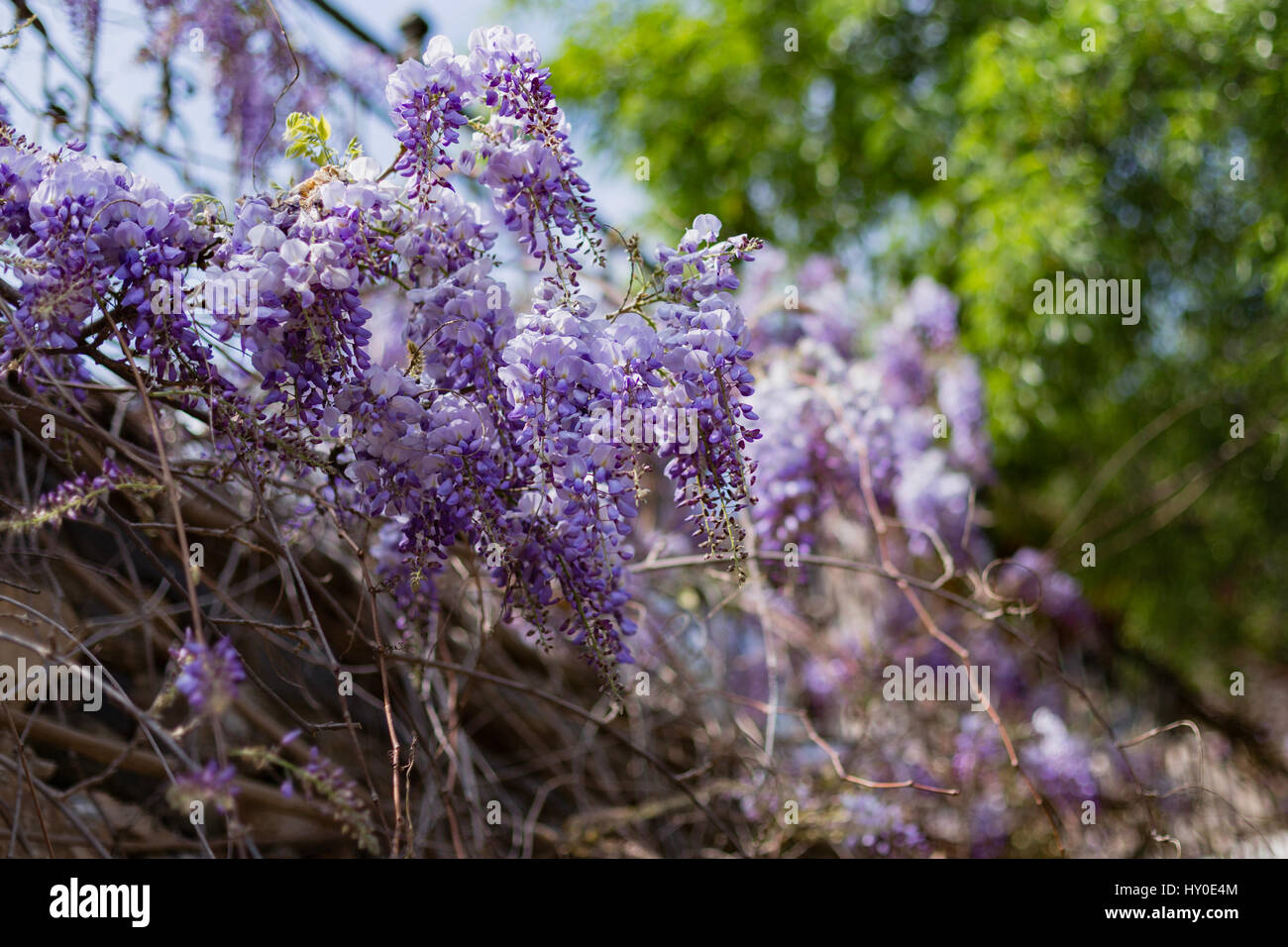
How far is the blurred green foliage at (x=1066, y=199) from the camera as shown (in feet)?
8.41

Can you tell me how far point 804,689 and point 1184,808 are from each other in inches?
33.6

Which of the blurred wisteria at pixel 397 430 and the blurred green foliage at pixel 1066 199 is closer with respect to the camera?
the blurred wisteria at pixel 397 430

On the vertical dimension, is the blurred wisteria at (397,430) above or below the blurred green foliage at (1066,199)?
below

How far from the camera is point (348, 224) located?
864mm

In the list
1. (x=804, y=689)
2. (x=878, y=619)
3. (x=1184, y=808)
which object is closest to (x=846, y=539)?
(x=878, y=619)

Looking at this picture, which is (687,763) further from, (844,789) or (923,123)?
(923,123)

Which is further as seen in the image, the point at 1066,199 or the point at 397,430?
the point at 1066,199

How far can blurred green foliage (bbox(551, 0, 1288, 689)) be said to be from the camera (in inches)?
101

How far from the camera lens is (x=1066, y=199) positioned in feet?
8.40

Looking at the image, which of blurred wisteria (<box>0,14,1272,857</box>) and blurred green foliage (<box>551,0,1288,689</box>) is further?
blurred green foliage (<box>551,0,1288,689</box>)

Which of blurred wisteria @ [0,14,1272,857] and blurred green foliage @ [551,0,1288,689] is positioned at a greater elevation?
blurred green foliage @ [551,0,1288,689]

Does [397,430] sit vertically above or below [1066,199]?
below

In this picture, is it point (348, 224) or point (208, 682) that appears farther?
point (348, 224)

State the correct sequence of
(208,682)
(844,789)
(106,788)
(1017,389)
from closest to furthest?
1. (208,682)
2. (106,788)
3. (844,789)
4. (1017,389)
